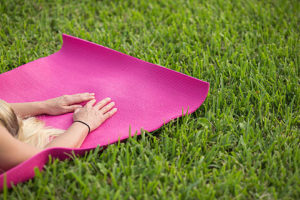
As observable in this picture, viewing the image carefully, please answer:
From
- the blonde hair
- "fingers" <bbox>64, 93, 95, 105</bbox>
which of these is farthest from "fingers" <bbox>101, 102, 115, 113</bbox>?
the blonde hair

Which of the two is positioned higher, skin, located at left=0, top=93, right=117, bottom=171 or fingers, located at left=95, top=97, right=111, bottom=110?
fingers, located at left=95, top=97, right=111, bottom=110

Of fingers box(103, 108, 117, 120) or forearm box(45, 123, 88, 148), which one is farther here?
fingers box(103, 108, 117, 120)

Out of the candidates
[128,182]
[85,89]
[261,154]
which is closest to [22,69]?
[85,89]

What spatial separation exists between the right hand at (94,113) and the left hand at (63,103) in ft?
0.23

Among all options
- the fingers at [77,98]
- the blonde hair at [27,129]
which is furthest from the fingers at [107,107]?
the blonde hair at [27,129]

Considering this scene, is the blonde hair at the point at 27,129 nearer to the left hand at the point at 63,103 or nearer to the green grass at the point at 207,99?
the left hand at the point at 63,103

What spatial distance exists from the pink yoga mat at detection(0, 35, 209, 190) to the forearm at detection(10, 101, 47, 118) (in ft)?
0.17

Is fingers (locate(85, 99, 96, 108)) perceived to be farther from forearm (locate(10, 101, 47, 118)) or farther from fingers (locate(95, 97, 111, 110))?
forearm (locate(10, 101, 47, 118))

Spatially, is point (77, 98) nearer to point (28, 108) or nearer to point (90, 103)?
point (90, 103)

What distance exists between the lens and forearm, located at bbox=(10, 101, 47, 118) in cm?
198

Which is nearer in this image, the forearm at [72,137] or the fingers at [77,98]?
the forearm at [72,137]

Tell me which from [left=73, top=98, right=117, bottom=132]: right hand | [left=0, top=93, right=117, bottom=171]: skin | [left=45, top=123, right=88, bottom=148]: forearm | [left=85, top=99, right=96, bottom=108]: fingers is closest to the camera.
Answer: [left=0, top=93, right=117, bottom=171]: skin

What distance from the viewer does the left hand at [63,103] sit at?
6.64 feet

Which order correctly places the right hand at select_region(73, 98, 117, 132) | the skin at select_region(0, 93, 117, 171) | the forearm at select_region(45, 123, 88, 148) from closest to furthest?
the skin at select_region(0, 93, 117, 171), the forearm at select_region(45, 123, 88, 148), the right hand at select_region(73, 98, 117, 132)
